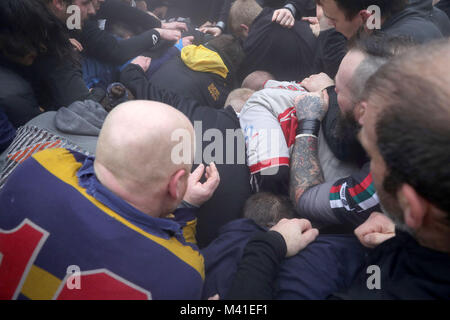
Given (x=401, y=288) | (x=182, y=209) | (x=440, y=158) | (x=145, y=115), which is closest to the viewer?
(x=440, y=158)

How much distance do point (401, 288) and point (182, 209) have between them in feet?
2.40

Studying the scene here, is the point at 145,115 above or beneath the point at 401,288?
above

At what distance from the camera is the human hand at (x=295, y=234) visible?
97cm

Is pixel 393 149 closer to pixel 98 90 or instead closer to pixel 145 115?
pixel 145 115

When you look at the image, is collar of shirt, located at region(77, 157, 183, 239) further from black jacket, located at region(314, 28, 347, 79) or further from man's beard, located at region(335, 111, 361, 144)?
black jacket, located at region(314, 28, 347, 79)

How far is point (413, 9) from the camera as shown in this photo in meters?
1.48

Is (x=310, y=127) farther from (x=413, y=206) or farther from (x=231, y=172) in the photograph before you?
(x=413, y=206)

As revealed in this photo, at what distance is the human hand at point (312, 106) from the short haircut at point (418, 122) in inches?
26.2

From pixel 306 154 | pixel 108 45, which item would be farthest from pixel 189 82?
pixel 306 154

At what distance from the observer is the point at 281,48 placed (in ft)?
6.71

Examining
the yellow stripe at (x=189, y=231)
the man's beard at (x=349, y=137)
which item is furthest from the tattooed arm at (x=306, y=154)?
the yellow stripe at (x=189, y=231)

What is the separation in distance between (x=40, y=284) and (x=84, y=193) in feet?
0.81

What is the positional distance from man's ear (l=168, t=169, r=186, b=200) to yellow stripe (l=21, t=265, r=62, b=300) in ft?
1.16
